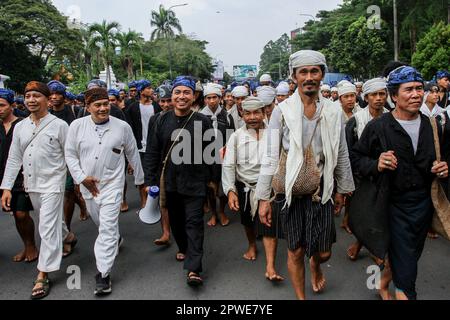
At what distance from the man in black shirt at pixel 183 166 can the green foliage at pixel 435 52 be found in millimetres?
16740

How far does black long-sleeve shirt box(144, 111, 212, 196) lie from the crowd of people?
12mm

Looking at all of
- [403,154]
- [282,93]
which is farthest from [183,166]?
[282,93]

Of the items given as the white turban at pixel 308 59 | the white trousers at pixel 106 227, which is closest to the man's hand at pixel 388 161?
the white turban at pixel 308 59

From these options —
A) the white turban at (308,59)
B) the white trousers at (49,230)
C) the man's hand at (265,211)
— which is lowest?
the white trousers at (49,230)

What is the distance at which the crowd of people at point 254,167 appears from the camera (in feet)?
9.62

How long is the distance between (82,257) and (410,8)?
88.2ft

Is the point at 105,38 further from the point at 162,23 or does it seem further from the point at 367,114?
the point at 367,114

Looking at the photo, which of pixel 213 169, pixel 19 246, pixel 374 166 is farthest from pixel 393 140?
pixel 19 246

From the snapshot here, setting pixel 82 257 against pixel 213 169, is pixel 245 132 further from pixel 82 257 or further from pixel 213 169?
pixel 82 257

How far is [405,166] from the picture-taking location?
290 cm

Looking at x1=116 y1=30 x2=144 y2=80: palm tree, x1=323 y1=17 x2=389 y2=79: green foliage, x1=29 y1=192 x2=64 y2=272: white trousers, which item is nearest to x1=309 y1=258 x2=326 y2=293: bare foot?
x1=29 y1=192 x2=64 y2=272: white trousers

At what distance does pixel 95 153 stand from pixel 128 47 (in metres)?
37.4

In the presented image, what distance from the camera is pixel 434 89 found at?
231 inches

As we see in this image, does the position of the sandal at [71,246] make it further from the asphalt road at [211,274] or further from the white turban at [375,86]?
Answer: the white turban at [375,86]
